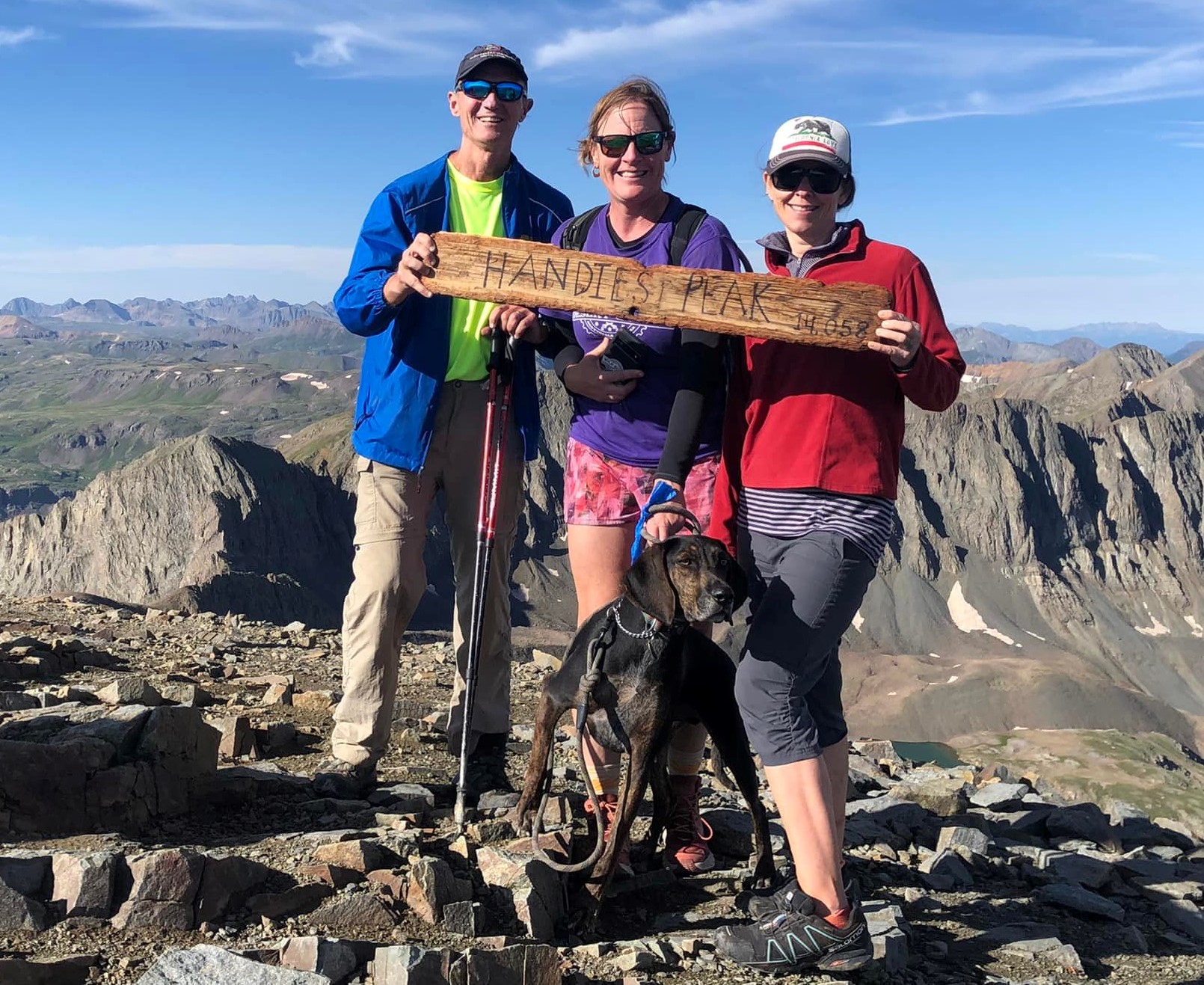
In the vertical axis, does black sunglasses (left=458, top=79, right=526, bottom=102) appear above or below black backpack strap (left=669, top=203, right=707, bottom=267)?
above

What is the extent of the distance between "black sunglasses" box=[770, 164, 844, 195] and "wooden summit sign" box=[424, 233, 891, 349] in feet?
1.54

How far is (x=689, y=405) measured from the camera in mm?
5887

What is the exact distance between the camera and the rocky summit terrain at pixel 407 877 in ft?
17.3

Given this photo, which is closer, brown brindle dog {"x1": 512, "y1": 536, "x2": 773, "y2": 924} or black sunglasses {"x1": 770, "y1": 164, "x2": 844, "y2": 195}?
black sunglasses {"x1": 770, "y1": 164, "x2": 844, "y2": 195}

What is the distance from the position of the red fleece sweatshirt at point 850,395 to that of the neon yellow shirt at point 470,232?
239cm

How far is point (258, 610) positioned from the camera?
365ft

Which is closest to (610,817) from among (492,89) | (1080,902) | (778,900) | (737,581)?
(778,900)

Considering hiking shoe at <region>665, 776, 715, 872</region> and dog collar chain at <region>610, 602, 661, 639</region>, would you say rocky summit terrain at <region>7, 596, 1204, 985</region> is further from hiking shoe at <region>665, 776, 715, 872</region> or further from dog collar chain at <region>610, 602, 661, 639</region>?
dog collar chain at <region>610, 602, 661, 639</region>

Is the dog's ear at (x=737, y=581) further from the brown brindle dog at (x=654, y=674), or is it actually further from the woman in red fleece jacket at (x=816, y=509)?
the woman in red fleece jacket at (x=816, y=509)

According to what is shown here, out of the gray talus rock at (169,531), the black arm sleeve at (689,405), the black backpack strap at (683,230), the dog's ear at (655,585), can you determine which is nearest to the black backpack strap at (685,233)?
the black backpack strap at (683,230)

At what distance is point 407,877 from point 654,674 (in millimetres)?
1835

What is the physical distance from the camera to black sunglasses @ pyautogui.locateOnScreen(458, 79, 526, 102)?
6854 millimetres

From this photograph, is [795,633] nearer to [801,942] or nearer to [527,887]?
[801,942]

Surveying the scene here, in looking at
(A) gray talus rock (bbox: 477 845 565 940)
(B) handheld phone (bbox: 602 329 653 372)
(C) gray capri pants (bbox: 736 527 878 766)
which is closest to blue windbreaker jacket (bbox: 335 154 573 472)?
(B) handheld phone (bbox: 602 329 653 372)
